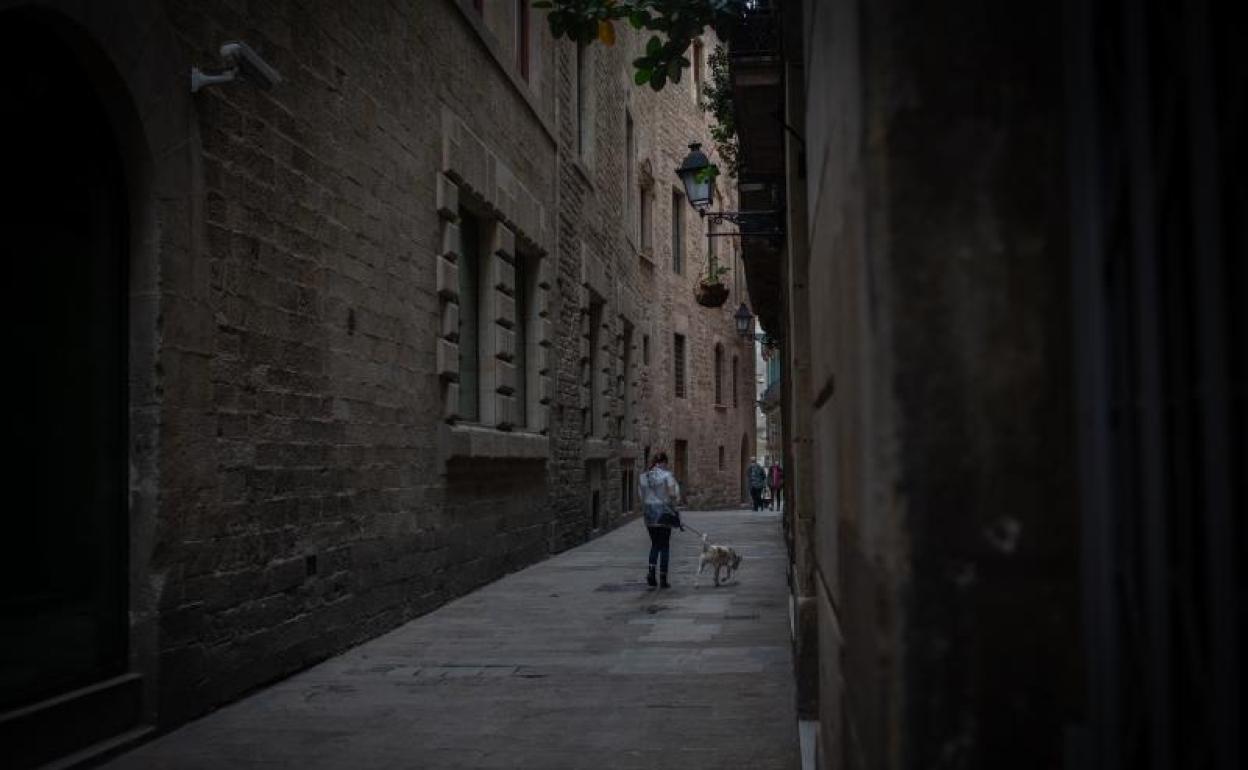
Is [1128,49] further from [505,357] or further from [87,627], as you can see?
[505,357]

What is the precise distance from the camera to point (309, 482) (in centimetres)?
780

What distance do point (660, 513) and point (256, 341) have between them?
5414mm

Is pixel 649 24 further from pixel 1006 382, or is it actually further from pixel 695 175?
pixel 1006 382

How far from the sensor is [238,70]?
6562mm

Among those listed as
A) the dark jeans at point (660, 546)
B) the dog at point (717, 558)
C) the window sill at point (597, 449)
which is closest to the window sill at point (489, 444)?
the dark jeans at point (660, 546)

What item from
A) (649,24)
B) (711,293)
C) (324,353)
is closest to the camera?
(649,24)

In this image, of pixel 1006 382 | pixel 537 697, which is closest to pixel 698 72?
pixel 537 697

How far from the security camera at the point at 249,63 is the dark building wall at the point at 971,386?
5473mm

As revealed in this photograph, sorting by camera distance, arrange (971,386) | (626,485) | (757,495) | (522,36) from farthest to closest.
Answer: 1. (757,495)
2. (626,485)
3. (522,36)
4. (971,386)

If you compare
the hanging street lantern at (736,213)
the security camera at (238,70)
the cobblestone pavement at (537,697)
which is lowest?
the cobblestone pavement at (537,697)

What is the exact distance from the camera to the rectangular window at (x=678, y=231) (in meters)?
28.8

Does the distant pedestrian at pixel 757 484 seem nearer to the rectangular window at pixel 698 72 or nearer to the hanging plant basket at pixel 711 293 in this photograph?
the hanging plant basket at pixel 711 293

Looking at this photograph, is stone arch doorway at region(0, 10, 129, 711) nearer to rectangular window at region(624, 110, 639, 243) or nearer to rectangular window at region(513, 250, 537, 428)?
rectangular window at region(513, 250, 537, 428)

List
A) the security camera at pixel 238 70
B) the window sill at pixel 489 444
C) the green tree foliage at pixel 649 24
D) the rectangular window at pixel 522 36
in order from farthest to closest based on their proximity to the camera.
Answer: the rectangular window at pixel 522 36 → the window sill at pixel 489 444 → the green tree foliage at pixel 649 24 → the security camera at pixel 238 70
